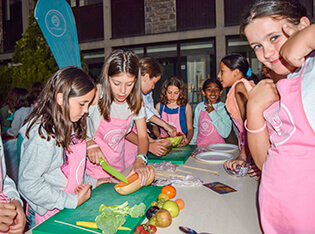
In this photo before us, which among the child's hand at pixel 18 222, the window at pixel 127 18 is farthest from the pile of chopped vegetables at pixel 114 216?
the window at pixel 127 18

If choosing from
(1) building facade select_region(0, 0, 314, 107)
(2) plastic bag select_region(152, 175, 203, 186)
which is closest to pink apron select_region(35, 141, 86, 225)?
(2) plastic bag select_region(152, 175, 203, 186)

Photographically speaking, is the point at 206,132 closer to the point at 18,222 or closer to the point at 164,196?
the point at 164,196

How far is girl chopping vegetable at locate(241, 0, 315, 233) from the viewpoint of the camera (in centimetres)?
82

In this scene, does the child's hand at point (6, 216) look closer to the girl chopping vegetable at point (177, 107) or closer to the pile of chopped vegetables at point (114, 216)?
the pile of chopped vegetables at point (114, 216)

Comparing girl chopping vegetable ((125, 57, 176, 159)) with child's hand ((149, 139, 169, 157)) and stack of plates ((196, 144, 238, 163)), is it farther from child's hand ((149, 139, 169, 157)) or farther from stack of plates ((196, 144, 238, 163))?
stack of plates ((196, 144, 238, 163))

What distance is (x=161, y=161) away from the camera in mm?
2424

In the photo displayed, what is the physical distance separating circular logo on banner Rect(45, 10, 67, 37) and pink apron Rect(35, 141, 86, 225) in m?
1.40

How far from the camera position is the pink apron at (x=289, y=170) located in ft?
2.81

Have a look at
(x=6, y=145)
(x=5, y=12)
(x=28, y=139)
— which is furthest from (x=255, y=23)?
(x=5, y=12)

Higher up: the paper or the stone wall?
the stone wall

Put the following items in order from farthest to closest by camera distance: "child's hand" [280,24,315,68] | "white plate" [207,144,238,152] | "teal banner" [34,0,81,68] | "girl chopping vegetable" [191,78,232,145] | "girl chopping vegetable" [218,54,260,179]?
"girl chopping vegetable" [191,78,232,145]
"white plate" [207,144,238,152]
"teal banner" [34,0,81,68]
"girl chopping vegetable" [218,54,260,179]
"child's hand" [280,24,315,68]

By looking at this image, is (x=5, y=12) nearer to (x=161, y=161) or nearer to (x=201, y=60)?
(x=201, y=60)

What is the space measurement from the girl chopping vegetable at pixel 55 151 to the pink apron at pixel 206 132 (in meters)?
2.31

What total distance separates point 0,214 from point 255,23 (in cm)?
145
